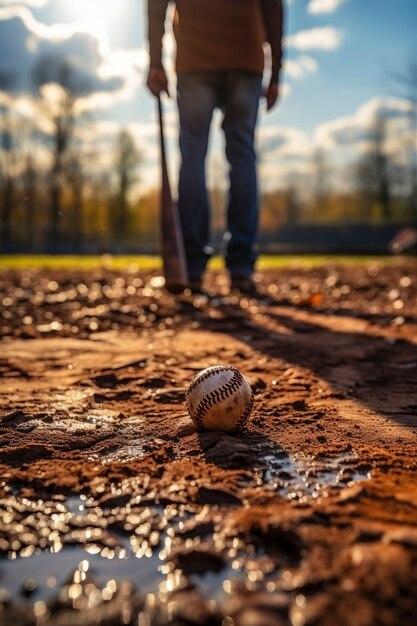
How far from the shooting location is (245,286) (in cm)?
573

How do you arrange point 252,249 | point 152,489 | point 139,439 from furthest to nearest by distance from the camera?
1. point 252,249
2. point 139,439
3. point 152,489

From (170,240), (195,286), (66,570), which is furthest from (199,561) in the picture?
(195,286)

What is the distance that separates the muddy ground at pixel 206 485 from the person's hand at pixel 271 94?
245 cm

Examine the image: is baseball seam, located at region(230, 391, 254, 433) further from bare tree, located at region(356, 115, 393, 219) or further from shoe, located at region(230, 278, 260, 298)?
bare tree, located at region(356, 115, 393, 219)

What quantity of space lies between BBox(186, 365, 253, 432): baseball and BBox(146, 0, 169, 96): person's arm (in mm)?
3452

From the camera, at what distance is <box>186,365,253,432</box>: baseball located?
7.16 ft

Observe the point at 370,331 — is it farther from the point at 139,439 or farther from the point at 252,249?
the point at 139,439

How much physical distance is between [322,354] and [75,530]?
2.17m

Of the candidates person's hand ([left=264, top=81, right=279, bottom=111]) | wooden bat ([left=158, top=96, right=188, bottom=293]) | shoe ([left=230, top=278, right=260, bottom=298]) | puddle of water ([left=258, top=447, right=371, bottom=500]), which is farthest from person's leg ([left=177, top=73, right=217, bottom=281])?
puddle of water ([left=258, top=447, right=371, bottom=500])

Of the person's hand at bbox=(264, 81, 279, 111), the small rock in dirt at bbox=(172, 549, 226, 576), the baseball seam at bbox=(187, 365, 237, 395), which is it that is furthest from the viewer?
the person's hand at bbox=(264, 81, 279, 111)

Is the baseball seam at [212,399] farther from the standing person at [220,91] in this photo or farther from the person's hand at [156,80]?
the person's hand at [156,80]

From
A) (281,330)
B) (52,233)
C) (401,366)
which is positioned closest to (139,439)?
(401,366)

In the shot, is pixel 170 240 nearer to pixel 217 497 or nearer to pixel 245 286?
pixel 245 286

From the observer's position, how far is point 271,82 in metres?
5.51
